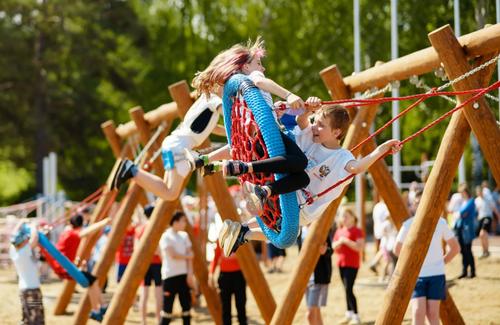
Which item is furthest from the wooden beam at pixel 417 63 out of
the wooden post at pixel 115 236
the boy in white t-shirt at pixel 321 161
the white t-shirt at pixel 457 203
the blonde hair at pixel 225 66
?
the white t-shirt at pixel 457 203

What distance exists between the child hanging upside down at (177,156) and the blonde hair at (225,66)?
1.00 m

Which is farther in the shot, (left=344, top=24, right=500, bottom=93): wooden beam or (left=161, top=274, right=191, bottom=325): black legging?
(left=161, top=274, right=191, bottom=325): black legging

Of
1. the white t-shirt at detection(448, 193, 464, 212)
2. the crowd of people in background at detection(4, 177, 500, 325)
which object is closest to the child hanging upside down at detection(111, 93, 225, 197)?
the crowd of people in background at detection(4, 177, 500, 325)

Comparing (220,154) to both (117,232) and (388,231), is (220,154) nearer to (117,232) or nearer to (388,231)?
(117,232)

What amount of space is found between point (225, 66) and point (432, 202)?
87.6 inches

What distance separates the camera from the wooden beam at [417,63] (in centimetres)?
659

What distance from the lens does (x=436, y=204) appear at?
692 centimetres

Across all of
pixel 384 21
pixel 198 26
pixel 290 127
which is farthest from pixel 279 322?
pixel 198 26

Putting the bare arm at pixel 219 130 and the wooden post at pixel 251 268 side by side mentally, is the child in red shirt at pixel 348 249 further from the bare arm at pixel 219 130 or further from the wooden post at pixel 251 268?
the bare arm at pixel 219 130

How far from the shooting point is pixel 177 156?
8.02m

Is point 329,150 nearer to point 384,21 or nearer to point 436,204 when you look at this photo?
point 436,204

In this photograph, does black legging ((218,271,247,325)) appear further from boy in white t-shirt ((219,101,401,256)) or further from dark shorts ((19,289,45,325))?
boy in white t-shirt ((219,101,401,256))

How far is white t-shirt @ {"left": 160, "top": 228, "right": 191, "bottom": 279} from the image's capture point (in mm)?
10227

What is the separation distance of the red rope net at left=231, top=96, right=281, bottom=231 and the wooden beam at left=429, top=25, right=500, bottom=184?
6.47 ft
